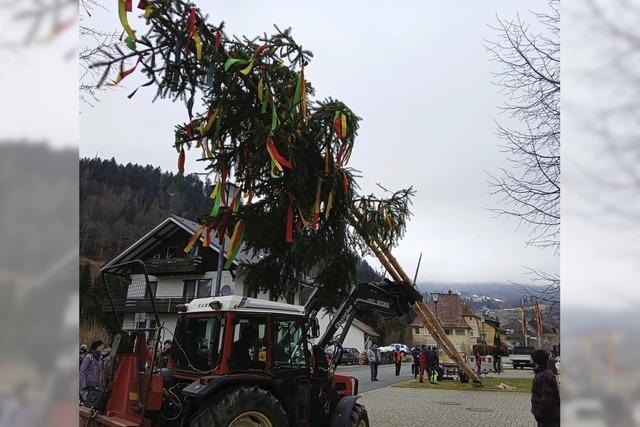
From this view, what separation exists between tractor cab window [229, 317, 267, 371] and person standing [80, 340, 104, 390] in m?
2.66

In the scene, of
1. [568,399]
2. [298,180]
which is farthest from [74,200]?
[298,180]

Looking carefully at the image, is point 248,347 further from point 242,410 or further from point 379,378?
point 379,378

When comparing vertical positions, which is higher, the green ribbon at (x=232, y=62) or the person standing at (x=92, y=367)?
the green ribbon at (x=232, y=62)

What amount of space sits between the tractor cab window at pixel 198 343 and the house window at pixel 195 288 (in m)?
18.4

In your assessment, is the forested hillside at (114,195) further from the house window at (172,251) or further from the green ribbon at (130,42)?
the house window at (172,251)

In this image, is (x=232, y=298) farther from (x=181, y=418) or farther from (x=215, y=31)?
(x=215, y=31)

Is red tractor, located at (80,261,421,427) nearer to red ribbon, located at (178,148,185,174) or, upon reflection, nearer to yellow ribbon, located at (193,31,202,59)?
red ribbon, located at (178,148,185,174)

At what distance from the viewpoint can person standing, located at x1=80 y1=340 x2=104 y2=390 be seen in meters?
6.89

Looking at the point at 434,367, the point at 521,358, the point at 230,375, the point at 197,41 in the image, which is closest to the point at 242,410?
the point at 230,375

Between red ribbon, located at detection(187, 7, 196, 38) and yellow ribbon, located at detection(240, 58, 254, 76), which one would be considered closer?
red ribbon, located at detection(187, 7, 196, 38)

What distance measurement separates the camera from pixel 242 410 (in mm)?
4746

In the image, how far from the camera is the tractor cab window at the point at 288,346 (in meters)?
5.52

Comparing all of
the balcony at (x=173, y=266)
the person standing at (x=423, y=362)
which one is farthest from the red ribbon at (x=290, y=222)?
the balcony at (x=173, y=266)

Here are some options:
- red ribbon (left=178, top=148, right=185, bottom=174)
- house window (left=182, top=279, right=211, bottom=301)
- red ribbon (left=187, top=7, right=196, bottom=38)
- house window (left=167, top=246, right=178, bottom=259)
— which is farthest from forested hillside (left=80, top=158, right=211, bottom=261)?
house window (left=167, top=246, right=178, bottom=259)
